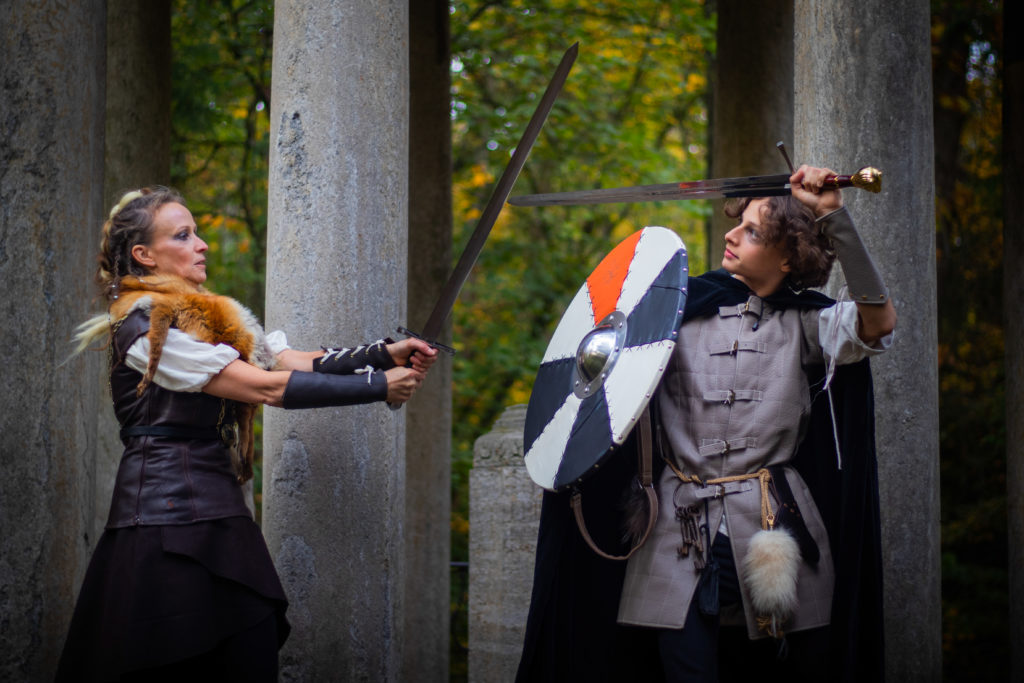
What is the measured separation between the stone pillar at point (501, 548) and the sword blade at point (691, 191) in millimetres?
1287

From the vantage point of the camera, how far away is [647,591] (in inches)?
94.7

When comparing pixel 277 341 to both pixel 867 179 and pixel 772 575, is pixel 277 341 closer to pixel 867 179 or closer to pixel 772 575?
pixel 772 575

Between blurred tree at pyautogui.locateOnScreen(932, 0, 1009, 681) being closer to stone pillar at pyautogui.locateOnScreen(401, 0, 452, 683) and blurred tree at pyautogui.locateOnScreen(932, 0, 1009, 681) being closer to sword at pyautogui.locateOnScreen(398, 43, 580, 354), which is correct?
stone pillar at pyautogui.locateOnScreen(401, 0, 452, 683)

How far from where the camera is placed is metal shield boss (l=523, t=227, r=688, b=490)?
2.34 metres

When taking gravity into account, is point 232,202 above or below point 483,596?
above

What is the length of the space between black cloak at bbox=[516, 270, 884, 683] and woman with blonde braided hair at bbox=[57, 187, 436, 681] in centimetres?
65

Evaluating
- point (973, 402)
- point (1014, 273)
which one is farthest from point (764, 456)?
point (973, 402)

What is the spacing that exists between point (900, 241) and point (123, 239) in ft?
7.50

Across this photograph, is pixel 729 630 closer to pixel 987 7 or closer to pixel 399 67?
pixel 399 67

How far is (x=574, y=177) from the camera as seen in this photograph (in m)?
9.81

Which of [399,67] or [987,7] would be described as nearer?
[399,67]

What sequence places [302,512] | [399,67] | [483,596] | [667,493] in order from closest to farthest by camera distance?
[667,493]
[302,512]
[399,67]
[483,596]

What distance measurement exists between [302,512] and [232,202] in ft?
21.2

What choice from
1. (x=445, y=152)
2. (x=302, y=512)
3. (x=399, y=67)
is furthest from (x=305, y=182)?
(x=445, y=152)
